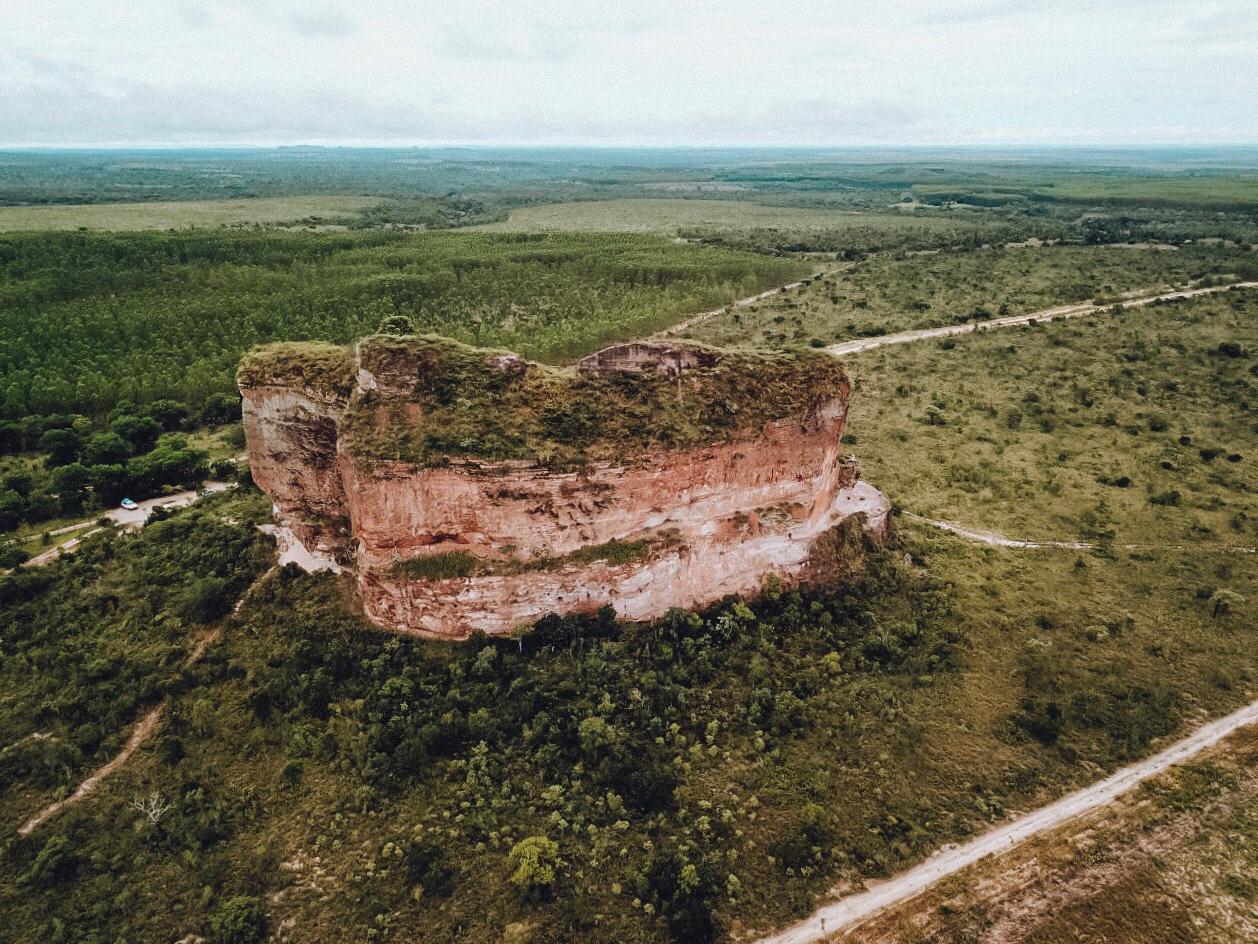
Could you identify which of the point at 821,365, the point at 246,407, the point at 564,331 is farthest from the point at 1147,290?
the point at 246,407

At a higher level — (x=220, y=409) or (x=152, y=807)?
(x=220, y=409)

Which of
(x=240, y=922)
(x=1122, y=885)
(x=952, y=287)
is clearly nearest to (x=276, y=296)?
(x=240, y=922)

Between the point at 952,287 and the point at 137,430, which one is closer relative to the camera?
the point at 137,430

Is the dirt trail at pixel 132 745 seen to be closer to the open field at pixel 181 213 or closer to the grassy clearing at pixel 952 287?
Answer: the grassy clearing at pixel 952 287

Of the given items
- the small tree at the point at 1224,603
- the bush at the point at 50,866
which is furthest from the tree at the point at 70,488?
the small tree at the point at 1224,603

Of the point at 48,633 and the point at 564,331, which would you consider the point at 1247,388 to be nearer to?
the point at 564,331

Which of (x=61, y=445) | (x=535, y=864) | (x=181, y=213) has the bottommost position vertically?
(x=535, y=864)

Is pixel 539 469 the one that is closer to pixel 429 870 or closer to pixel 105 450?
pixel 429 870
